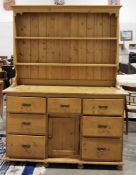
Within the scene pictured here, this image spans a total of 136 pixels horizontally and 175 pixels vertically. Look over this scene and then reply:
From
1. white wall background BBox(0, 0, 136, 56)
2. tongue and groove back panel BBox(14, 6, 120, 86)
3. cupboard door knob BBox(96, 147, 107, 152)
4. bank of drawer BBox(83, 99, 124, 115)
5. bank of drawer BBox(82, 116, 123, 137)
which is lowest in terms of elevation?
cupboard door knob BBox(96, 147, 107, 152)

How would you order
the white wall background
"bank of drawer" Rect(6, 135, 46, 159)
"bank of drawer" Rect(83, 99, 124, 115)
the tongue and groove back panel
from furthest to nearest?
the white wall background → the tongue and groove back panel → "bank of drawer" Rect(6, 135, 46, 159) → "bank of drawer" Rect(83, 99, 124, 115)

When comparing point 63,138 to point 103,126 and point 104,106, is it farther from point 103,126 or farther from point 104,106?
point 104,106

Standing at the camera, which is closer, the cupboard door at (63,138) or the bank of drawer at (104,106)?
the bank of drawer at (104,106)

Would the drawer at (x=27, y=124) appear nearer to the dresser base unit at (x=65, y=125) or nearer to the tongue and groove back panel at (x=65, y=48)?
the dresser base unit at (x=65, y=125)

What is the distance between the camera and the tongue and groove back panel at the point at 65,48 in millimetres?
3746

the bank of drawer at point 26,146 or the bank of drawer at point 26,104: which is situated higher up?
the bank of drawer at point 26,104

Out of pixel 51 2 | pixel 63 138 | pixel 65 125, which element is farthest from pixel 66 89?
pixel 51 2

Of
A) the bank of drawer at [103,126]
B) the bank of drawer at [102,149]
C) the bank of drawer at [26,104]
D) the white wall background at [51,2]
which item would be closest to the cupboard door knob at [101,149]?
the bank of drawer at [102,149]

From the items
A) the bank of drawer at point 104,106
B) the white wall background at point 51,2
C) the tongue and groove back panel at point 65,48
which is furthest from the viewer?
the white wall background at point 51,2

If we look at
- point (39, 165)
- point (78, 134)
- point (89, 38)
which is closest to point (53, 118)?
point (78, 134)

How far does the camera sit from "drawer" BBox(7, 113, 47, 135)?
11.1ft

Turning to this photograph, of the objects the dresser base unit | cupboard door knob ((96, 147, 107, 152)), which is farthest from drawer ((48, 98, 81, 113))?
cupboard door knob ((96, 147, 107, 152))

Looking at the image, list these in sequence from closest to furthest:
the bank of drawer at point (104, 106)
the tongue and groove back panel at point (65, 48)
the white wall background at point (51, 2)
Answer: the bank of drawer at point (104, 106), the tongue and groove back panel at point (65, 48), the white wall background at point (51, 2)

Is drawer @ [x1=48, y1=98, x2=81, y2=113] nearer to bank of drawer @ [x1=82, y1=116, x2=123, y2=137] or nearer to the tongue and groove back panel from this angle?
bank of drawer @ [x1=82, y1=116, x2=123, y2=137]
